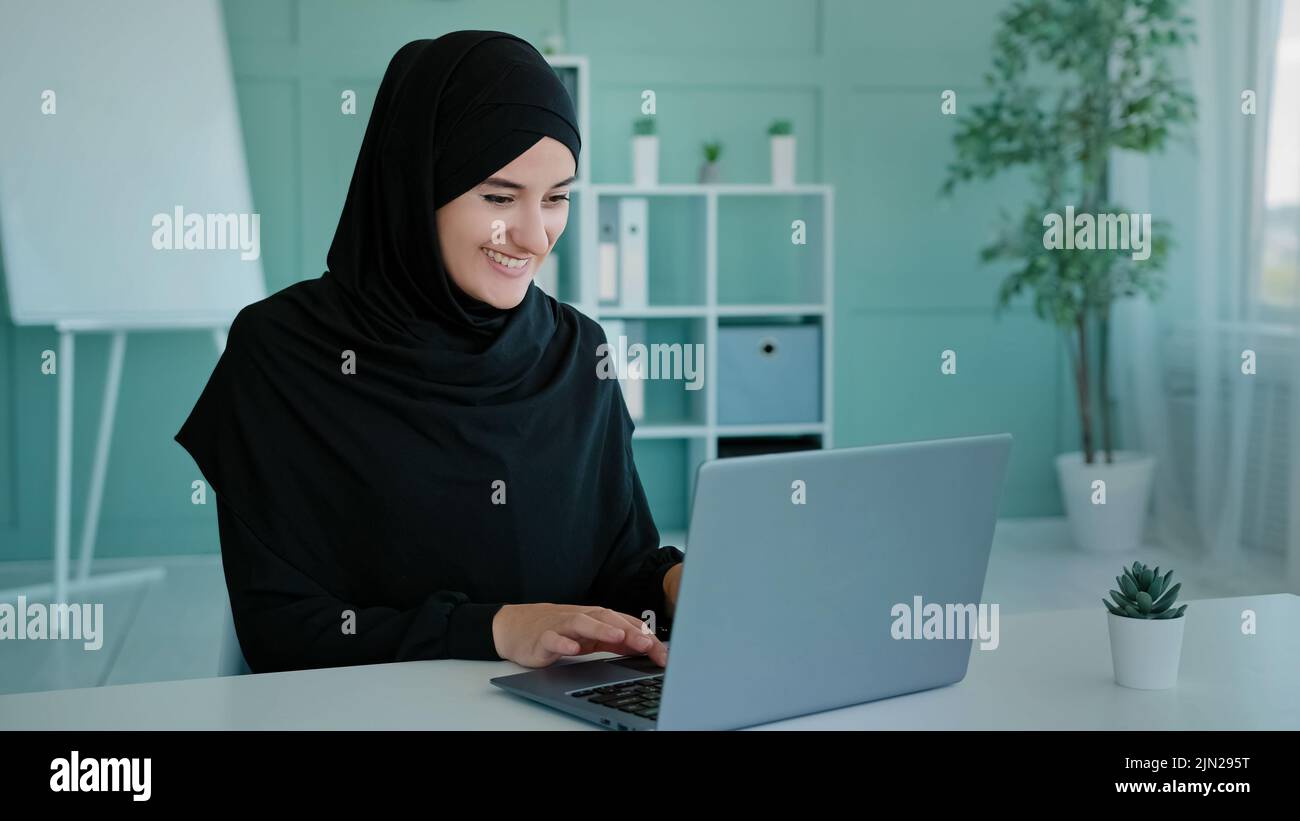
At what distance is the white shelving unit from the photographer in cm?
423

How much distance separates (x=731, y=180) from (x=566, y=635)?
3.55 metres

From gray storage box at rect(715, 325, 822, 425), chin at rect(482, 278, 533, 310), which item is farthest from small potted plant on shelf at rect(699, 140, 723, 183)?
chin at rect(482, 278, 533, 310)

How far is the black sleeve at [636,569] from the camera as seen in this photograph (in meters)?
1.53

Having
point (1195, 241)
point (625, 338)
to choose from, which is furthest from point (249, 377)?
point (1195, 241)

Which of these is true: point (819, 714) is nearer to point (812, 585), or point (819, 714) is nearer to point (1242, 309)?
point (812, 585)

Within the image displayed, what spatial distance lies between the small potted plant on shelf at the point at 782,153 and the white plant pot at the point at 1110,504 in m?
1.37

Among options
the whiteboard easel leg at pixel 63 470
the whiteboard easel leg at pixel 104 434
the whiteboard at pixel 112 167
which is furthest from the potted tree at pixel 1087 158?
the whiteboard easel leg at pixel 63 470

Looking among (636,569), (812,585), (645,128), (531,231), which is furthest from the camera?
(645,128)

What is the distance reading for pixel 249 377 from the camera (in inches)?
59.1

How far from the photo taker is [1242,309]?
4.11 metres

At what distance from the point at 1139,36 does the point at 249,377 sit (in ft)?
11.6

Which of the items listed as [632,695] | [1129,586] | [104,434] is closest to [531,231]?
[632,695]

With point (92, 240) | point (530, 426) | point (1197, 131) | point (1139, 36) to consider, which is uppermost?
point (1139, 36)
